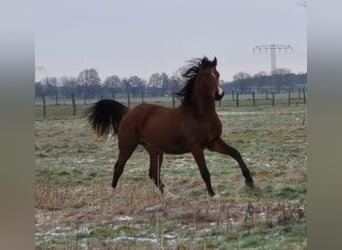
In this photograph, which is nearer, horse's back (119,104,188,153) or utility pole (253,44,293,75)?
utility pole (253,44,293,75)

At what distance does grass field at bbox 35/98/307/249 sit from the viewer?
3186mm

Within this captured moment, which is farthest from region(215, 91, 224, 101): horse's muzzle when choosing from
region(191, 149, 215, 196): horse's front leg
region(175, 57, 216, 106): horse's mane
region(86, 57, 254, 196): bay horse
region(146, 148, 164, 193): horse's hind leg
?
region(146, 148, 164, 193): horse's hind leg

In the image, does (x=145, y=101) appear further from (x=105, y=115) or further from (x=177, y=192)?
(x=177, y=192)

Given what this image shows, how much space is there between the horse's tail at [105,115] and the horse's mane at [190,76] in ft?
0.94

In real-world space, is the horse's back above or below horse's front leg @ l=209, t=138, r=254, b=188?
above

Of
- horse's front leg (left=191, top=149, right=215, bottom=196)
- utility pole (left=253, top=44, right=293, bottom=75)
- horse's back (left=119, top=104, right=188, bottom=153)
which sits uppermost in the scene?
utility pole (left=253, top=44, right=293, bottom=75)

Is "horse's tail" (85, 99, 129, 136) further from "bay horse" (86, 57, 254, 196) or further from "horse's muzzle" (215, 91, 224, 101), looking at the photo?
"horse's muzzle" (215, 91, 224, 101)

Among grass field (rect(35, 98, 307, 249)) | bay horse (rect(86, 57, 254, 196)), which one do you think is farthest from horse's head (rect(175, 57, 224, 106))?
grass field (rect(35, 98, 307, 249))

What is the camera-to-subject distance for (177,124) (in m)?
3.26

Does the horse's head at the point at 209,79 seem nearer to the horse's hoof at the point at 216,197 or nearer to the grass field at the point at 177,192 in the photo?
the grass field at the point at 177,192

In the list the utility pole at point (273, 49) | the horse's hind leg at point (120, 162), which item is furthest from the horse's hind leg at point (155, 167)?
the utility pole at point (273, 49)
